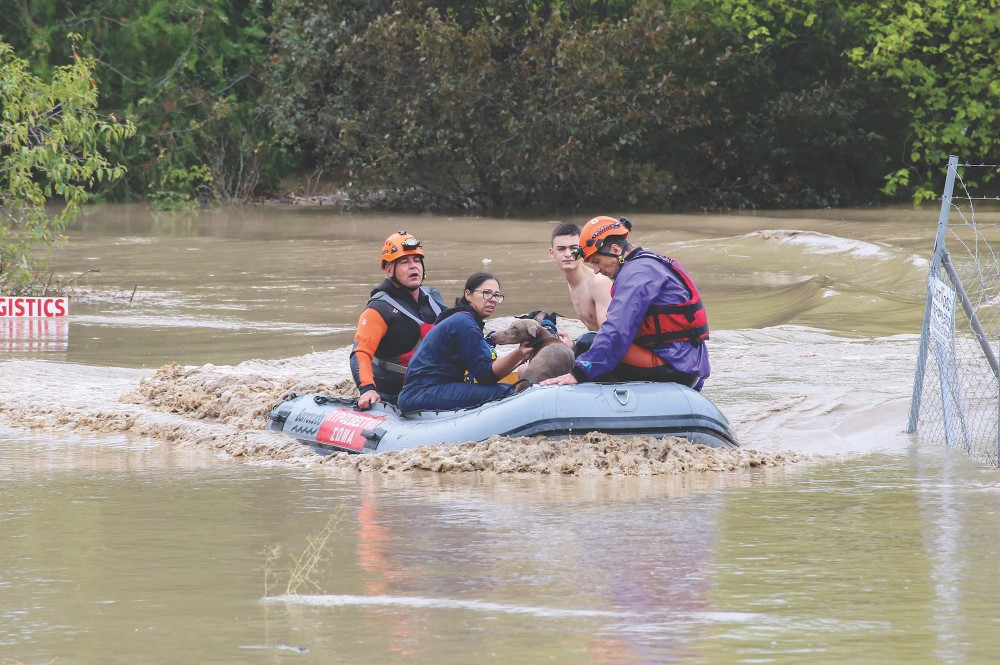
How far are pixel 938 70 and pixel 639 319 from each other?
78.9 ft

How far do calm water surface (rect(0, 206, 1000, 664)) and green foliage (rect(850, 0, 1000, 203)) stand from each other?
1618 centimetres

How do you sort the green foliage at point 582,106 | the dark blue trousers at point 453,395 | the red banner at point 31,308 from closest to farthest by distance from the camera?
the dark blue trousers at point 453,395, the red banner at point 31,308, the green foliage at point 582,106

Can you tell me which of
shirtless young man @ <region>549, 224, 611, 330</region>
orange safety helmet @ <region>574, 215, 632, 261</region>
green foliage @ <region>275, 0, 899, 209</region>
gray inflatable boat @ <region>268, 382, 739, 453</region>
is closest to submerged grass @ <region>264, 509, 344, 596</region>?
gray inflatable boat @ <region>268, 382, 739, 453</region>

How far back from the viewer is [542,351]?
884 cm

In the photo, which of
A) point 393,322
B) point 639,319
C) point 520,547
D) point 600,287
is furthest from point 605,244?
point 520,547

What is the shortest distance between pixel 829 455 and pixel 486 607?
412 cm

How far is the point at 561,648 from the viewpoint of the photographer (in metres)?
4.75

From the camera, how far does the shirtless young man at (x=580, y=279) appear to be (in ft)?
31.6

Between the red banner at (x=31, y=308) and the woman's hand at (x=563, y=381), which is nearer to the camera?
the woman's hand at (x=563, y=381)

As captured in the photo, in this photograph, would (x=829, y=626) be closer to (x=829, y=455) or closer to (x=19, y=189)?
(x=829, y=455)

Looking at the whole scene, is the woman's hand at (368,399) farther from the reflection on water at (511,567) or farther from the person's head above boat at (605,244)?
the person's head above boat at (605,244)

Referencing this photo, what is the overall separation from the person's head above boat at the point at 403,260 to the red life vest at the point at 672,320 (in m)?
1.54

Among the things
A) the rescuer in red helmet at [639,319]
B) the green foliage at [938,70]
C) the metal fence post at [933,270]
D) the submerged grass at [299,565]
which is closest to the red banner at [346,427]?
the rescuer in red helmet at [639,319]

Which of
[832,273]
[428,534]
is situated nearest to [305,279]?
[832,273]
